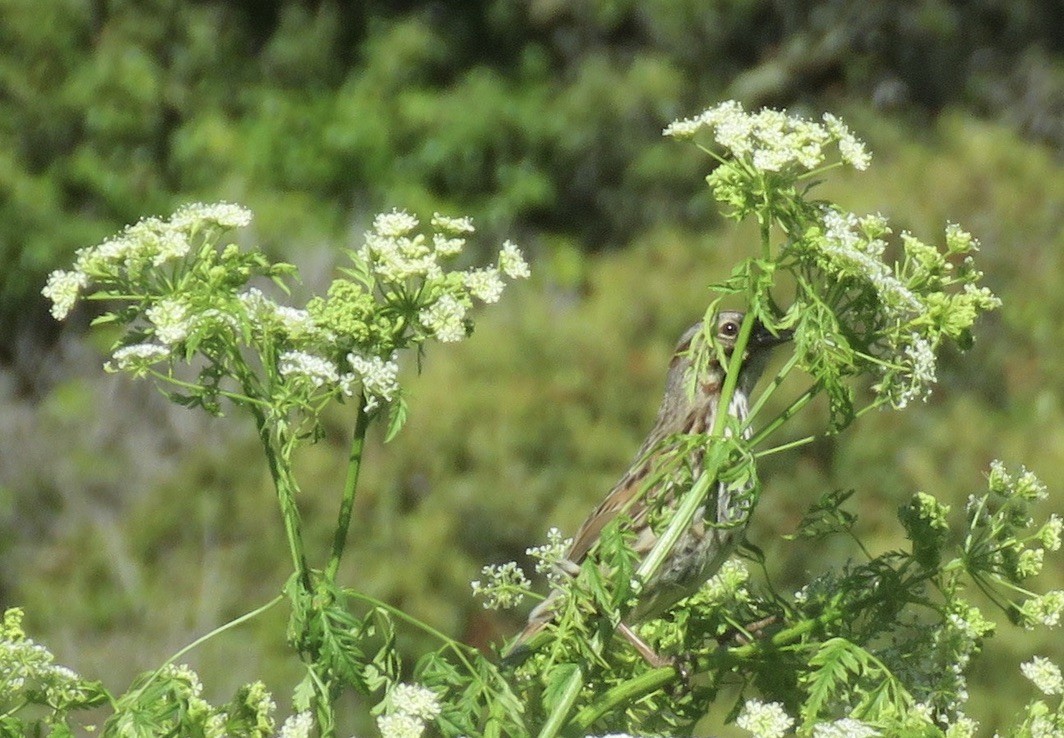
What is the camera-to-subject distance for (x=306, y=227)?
7734mm

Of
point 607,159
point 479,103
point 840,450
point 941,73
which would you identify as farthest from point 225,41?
point 840,450

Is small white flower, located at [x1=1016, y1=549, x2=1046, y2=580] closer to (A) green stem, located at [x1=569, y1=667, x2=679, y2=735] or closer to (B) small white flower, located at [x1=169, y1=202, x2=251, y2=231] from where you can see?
(A) green stem, located at [x1=569, y1=667, x2=679, y2=735]

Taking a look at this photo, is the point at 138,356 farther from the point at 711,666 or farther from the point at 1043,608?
the point at 1043,608

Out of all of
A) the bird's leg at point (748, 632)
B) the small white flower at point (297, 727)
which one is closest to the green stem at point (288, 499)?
the small white flower at point (297, 727)

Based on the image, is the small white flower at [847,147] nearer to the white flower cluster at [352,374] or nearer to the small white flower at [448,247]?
the small white flower at [448,247]

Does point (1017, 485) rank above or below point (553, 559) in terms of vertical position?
below

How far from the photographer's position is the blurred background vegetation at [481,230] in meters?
5.26

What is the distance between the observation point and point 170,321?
1.45 metres

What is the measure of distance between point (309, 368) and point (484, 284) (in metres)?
0.20

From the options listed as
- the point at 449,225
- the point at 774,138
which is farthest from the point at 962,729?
the point at 449,225

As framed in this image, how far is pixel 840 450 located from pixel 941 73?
14.3ft

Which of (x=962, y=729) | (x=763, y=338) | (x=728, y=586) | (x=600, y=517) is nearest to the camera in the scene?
(x=962, y=729)

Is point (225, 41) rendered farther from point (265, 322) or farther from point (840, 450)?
point (265, 322)

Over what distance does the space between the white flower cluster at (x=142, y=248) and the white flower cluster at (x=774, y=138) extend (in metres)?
0.47
